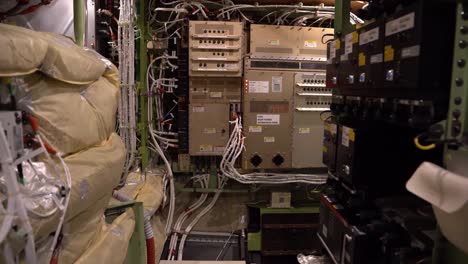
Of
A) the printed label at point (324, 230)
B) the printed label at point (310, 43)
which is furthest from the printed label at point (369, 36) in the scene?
the printed label at point (310, 43)

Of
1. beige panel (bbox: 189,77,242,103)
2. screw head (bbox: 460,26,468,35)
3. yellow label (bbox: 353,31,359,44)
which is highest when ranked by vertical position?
yellow label (bbox: 353,31,359,44)

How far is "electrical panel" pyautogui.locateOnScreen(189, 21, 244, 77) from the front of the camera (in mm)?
2748

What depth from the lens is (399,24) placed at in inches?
46.1

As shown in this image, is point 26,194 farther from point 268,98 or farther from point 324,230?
point 268,98

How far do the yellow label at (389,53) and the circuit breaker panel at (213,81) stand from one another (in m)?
Answer: 1.67

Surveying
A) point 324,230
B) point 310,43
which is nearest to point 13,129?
point 324,230

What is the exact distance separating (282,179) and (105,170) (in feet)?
6.73

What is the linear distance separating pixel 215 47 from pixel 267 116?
0.79 meters

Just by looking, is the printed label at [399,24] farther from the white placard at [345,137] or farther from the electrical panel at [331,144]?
the electrical panel at [331,144]

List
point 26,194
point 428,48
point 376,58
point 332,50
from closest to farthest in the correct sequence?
1. point 26,194
2. point 428,48
3. point 376,58
4. point 332,50

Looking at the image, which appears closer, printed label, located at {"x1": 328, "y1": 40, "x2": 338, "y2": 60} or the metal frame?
the metal frame

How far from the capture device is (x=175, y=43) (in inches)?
116

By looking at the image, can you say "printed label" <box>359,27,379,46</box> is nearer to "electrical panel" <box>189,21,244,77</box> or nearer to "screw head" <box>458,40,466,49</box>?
"screw head" <box>458,40,466,49</box>

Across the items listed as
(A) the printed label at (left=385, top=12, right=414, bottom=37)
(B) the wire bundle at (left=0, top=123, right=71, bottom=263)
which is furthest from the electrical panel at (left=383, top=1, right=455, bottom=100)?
(B) the wire bundle at (left=0, top=123, right=71, bottom=263)
